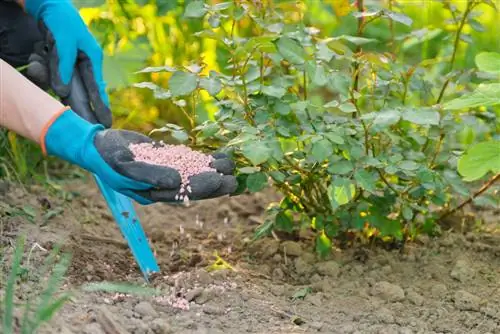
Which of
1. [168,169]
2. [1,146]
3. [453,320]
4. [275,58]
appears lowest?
[453,320]

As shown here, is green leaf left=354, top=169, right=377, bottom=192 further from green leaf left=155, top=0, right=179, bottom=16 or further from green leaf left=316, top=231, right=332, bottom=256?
green leaf left=155, top=0, right=179, bottom=16

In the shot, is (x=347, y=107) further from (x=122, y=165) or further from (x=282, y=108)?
(x=122, y=165)

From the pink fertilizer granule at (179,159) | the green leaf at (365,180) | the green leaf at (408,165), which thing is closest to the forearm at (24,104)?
the pink fertilizer granule at (179,159)

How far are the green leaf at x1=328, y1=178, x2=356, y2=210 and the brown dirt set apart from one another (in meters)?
0.26


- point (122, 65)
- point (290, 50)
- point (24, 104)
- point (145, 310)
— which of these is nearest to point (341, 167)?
point (290, 50)

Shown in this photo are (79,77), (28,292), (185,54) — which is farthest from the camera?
(185,54)

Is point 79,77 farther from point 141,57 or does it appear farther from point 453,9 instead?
point 453,9

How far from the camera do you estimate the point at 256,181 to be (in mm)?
2068

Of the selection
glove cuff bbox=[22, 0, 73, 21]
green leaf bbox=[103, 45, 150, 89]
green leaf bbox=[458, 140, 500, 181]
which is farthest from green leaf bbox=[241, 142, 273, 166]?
green leaf bbox=[103, 45, 150, 89]

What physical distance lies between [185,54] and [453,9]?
3.76 feet

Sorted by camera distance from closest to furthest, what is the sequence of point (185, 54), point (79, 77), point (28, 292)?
point (28, 292) < point (79, 77) < point (185, 54)

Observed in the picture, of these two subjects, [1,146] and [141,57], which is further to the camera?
[141,57]

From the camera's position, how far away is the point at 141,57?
290 centimetres

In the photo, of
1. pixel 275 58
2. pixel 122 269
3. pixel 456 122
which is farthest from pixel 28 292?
pixel 456 122
